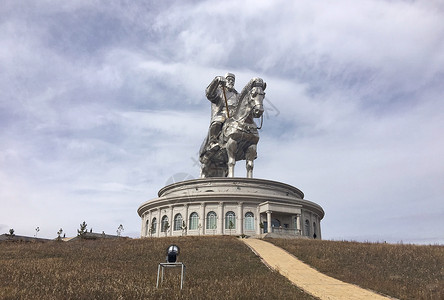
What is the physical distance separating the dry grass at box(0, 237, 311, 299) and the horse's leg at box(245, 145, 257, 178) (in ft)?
65.8

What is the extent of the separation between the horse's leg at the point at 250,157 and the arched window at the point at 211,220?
6504mm

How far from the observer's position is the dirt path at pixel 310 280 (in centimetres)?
1256

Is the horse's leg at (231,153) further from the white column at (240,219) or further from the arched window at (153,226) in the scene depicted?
the arched window at (153,226)

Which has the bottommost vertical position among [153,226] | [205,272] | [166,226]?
[205,272]

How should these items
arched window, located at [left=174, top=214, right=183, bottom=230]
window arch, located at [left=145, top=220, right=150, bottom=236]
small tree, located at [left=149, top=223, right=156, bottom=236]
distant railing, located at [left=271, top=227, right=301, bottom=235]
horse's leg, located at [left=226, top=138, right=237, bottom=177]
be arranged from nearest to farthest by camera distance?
distant railing, located at [left=271, top=227, right=301, bottom=235]
arched window, located at [left=174, top=214, right=183, bottom=230]
horse's leg, located at [left=226, top=138, right=237, bottom=177]
small tree, located at [left=149, top=223, right=156, bottom=236]
window arch, located at [left=145, top=220, right=150, bottom=236]

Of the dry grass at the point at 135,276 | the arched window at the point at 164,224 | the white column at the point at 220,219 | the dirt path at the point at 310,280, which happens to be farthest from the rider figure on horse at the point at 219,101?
the dirt path at the point at 310,280

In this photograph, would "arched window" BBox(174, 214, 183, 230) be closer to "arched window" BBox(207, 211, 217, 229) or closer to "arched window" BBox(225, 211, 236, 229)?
"arched window" BBox(207, 211, 217, 229)

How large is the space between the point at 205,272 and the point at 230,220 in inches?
930

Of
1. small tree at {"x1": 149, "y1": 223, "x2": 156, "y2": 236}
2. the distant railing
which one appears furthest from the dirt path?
small tree at {"x1": 149, "y1": 223, "x2": 156, "y2": 236}

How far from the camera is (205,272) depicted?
607 inches

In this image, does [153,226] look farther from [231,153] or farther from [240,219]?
[231,153]

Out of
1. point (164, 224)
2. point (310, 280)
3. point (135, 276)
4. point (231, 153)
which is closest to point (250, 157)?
point (231, 153)

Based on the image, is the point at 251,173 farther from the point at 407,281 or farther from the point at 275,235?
the point at 407,281

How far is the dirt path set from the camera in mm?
12562
